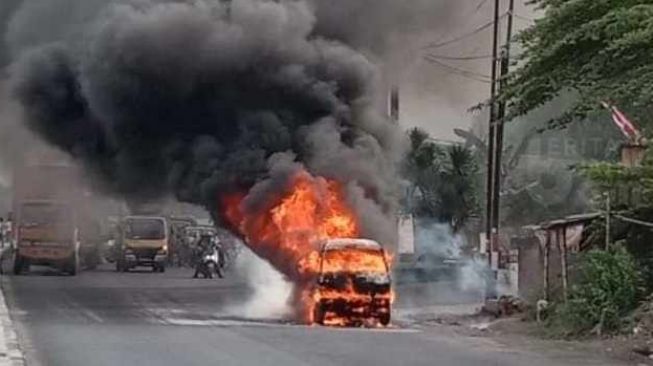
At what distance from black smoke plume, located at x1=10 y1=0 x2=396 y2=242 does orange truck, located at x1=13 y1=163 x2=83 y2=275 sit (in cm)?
893

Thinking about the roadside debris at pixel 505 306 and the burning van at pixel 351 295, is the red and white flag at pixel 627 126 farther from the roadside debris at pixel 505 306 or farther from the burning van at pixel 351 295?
the roadside debris at pixel 505 306

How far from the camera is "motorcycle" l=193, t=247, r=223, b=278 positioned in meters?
48.1

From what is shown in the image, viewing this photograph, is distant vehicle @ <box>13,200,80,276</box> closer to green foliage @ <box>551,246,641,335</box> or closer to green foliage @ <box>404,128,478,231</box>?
green foliage @ <box>404,128,478,231</box>

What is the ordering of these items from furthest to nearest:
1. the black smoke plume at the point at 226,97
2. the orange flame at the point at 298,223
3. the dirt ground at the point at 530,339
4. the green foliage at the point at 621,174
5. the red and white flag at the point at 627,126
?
the black smoke plume at the point at 226,97 < the orange flame at the point at 298,223 < the red and white flag at the point at 627,126 < the dirt ground at the point at 530,339 < the green foliage at the point at 621,174

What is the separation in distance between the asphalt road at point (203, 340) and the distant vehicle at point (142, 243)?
19.2 meters

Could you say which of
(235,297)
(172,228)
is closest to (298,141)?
(235,297)

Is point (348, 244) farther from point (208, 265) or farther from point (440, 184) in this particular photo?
point (208, 265)

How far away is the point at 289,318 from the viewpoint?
26.6 meters

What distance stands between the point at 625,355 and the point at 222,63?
16015 mm

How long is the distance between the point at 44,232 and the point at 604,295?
25.2 meters

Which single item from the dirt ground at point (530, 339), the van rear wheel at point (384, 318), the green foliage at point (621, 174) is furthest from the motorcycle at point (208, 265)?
the green foliage at point (621, 174)

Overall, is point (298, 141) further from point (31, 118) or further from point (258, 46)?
point (31, 118)

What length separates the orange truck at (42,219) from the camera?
43.5m

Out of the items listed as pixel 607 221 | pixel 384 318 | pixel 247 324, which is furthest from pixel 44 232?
pixel 607 221
